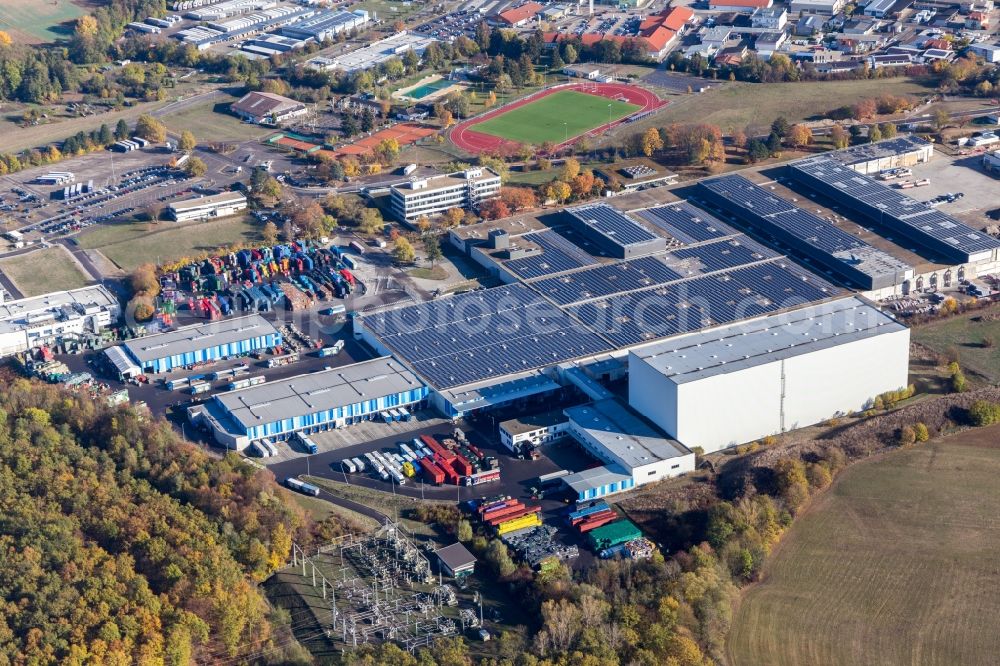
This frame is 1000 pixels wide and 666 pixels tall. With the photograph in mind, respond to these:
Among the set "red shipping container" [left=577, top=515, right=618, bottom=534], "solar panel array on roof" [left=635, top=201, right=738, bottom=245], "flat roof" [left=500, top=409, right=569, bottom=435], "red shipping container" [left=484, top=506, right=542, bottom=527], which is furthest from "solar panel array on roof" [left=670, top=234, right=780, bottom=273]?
"red shipping container" [left=484, top=506, right=542, bottom=527]

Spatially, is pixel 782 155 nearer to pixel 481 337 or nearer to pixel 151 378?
pixel 481 337

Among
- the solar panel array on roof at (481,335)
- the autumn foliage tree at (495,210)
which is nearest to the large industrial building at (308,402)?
the solar panel array on roof at (481,335)

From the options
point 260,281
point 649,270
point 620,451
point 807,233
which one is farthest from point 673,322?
point 260,281

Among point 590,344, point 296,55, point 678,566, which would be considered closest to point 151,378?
point 590,344

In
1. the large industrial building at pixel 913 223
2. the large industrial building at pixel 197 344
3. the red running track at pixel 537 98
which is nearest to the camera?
the large industrial building at pixel 197 344

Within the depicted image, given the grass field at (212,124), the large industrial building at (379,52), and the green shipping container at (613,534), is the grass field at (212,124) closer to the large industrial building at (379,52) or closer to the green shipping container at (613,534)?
the large industrial building at (379,52)

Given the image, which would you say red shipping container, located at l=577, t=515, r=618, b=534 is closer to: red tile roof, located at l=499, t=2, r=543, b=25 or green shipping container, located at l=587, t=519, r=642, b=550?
green shipping container, located at l=587, t=519, r=642, b=550
